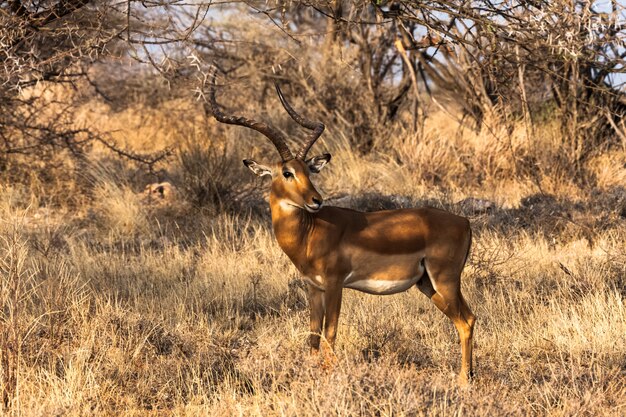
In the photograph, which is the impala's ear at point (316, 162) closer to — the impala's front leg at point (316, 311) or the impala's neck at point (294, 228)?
the impala's neck at point (294, 228)

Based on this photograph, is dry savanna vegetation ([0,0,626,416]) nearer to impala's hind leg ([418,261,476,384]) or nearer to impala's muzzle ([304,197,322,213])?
impala's hind leg ([418,261,476,384])

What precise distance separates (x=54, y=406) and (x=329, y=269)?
1746mm

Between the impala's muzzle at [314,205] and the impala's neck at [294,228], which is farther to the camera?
the impala's neck at [294,228]

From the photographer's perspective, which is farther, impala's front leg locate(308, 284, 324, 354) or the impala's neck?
impala's front leg locate(308, 284, 324, 354)

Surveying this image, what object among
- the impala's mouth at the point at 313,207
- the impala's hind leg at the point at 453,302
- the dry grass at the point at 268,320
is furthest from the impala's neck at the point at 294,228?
the impala's hind leg at the point at 453,302

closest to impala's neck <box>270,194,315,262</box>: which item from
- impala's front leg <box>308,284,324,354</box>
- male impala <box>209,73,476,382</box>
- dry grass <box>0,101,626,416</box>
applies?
male impala <box>209,73,476,382</box>

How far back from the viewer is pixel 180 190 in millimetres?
10969

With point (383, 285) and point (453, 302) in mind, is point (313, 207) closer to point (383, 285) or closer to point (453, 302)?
point (383, 285)

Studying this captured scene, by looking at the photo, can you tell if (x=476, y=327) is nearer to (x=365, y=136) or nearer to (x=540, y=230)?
(x=540, y=230)

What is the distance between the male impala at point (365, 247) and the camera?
197 inches

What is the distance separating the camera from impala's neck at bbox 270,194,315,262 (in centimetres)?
506

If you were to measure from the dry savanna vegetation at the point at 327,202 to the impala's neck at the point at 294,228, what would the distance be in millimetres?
632

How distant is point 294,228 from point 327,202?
5824 mm

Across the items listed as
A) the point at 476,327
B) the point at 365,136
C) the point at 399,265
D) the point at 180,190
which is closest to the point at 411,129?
the point at 365,136
